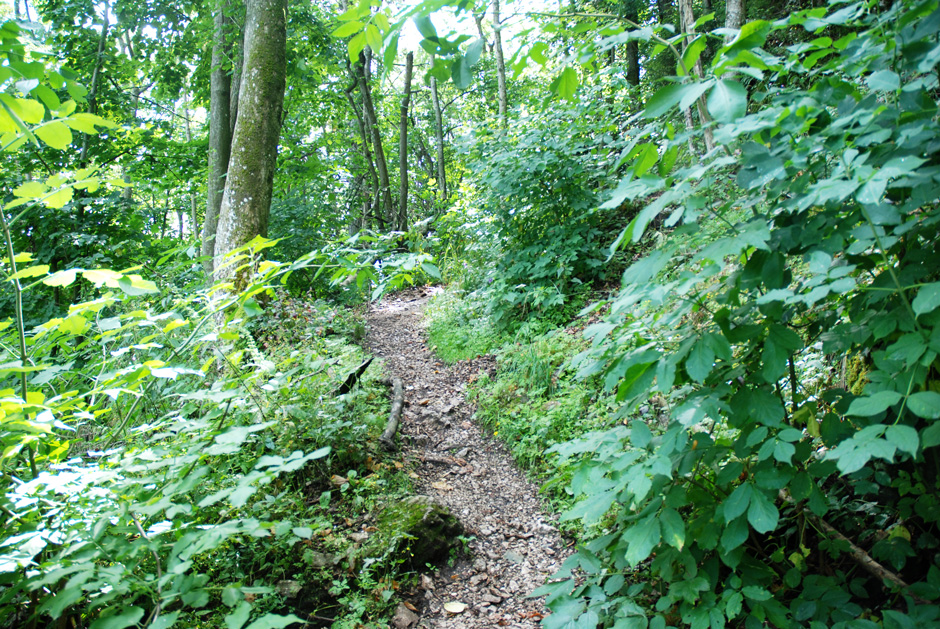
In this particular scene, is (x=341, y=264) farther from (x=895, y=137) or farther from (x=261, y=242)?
(x=895, y=137)

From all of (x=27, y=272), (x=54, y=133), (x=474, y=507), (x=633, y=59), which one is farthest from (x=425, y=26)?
(x=633, y=59)

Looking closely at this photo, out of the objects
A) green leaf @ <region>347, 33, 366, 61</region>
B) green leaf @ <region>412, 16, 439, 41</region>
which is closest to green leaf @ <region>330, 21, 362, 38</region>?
green leaf @ <region>347, 33, 366, 61</region>

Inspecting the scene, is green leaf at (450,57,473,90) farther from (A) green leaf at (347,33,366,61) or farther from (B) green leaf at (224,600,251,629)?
(B) green leaf at (224,600,251,629)

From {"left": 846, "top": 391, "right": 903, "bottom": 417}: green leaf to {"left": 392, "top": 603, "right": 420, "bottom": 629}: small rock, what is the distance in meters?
2.37

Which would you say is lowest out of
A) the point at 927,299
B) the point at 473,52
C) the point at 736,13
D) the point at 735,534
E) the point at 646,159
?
the point at 735,534

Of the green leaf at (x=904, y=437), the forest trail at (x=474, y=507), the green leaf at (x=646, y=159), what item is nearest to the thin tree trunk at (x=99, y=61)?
the forest trail at (x=474, y=507)

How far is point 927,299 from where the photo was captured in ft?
4.22

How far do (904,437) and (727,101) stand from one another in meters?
1.03

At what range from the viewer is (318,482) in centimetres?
349

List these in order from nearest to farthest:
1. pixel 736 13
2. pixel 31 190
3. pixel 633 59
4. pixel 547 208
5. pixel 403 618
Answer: pixel 31 190 → pixel 403 618 → pixel 736 13 → pixel 547 208 → pixel 633 59

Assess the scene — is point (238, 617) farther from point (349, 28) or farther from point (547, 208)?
point (547, 208)

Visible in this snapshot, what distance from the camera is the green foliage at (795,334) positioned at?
138 cm

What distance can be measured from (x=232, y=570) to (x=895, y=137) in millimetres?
3287

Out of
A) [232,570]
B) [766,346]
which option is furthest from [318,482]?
[766,346]
